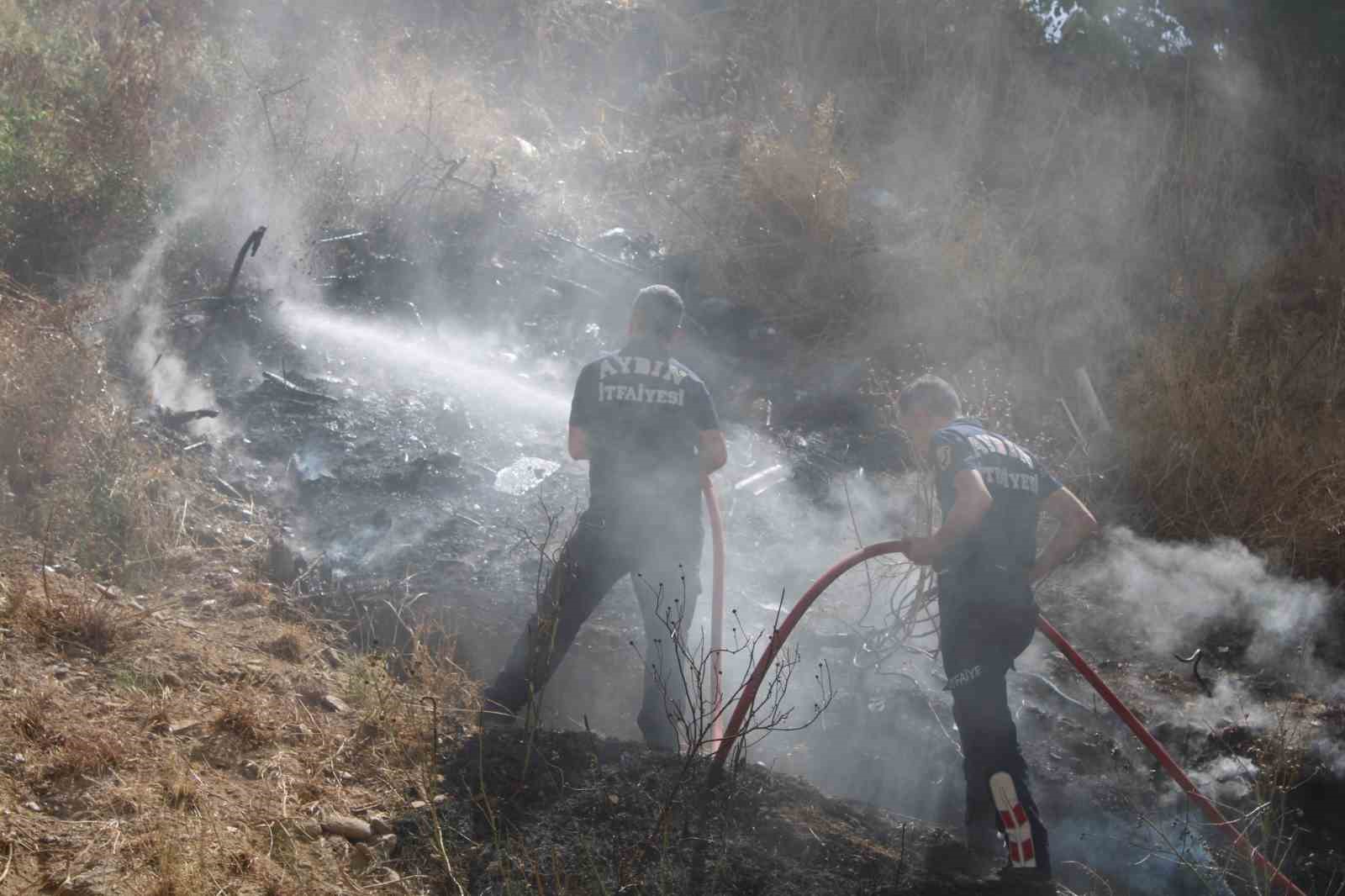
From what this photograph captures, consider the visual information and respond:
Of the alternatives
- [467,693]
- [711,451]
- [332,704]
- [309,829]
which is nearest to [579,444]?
[711,451]

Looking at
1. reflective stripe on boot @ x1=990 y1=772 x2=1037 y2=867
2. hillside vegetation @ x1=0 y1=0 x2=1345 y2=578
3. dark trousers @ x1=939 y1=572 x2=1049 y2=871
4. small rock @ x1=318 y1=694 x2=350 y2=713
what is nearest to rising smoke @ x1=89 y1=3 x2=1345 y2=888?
hillside vegetation @ x1=0 y1=0 x2=1345 y2=578

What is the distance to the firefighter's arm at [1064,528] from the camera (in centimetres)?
394

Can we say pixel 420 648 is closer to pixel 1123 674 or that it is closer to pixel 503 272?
pixel 1123 674

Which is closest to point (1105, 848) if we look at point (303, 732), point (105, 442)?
point (303, 732)

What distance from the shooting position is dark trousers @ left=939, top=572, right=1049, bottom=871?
12.1 feet

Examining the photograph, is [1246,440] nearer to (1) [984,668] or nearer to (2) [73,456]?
(1) [984,668]

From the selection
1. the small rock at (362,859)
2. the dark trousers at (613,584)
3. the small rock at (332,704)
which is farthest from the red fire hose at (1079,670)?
the small rock at (332,704)

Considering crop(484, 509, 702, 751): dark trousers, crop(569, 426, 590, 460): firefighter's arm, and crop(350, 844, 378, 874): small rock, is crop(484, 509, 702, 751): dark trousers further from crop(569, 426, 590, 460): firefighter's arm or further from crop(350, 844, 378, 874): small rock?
crop(350, 844, 378, 874): small rock

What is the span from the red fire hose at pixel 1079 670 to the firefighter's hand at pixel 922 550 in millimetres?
37

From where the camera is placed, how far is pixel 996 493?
3809 millimetres

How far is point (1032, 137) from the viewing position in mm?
10344

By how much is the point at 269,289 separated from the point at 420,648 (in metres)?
4.00

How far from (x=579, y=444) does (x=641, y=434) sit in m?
0.27

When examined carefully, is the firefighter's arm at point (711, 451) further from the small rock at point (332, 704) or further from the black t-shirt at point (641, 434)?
the small rock at point (332, 704)
